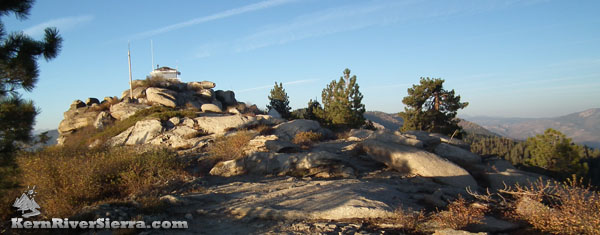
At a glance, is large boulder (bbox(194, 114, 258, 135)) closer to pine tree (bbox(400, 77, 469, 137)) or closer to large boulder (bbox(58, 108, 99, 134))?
large boulder (bbox(58, 108, 99, 134))

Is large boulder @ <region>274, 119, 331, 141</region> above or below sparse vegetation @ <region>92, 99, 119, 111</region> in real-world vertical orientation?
below

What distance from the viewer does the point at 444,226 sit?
16.0 feet

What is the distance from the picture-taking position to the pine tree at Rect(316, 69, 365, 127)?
26359mm

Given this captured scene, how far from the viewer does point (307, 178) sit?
8.77m

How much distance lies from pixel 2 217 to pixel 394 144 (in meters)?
10.0

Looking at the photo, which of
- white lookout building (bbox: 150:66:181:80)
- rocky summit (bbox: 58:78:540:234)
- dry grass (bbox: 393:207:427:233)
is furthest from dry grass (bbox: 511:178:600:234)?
white lookout building (bbox: 150:66:181:80)

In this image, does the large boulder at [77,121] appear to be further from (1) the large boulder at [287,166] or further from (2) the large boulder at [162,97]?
(1) the large boulder at [287,166]

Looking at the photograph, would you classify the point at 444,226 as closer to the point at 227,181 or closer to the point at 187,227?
the point at 187,227

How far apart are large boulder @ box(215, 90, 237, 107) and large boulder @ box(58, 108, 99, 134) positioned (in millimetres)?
9361

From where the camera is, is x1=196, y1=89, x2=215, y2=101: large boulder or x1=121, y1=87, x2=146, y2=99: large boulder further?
x1=196, y1=89, x2=215, y2=101: large boulder

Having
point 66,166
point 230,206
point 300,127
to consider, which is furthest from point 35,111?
point 300,127

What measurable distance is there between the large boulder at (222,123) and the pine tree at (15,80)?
10252 mm

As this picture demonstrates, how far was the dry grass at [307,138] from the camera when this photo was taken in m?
13.3

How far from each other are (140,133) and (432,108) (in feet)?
75.5
